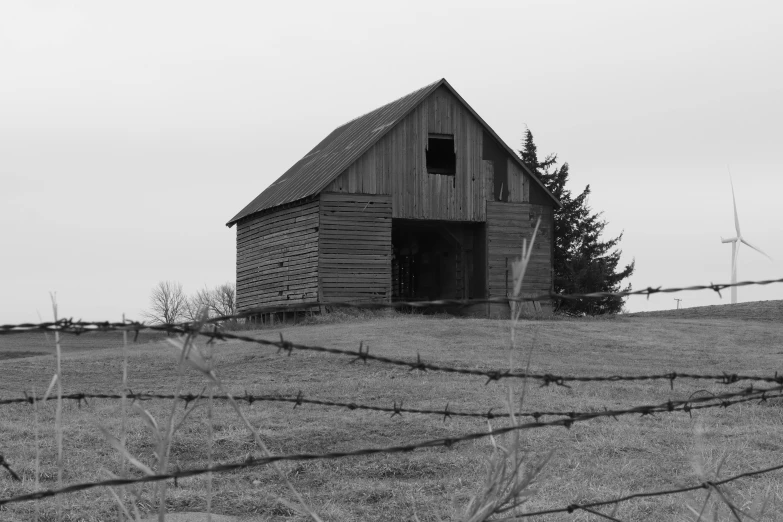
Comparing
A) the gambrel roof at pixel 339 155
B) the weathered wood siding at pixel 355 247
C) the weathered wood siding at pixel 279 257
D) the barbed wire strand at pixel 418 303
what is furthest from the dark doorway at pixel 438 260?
the barbed wire strand at pixel 418 303

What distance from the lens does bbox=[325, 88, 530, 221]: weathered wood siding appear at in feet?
90.5

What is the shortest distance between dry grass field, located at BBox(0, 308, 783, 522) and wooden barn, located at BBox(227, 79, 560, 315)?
26.2ft

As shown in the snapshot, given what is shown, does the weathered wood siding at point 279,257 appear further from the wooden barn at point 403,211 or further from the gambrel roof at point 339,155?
the gambrel roof at point 339,155

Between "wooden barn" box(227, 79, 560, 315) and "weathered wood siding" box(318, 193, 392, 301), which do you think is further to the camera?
"wooden barn" box(227, 79, 560, 315)

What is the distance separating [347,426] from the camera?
10.2 meters

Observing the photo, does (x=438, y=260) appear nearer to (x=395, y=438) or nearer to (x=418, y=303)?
(x=395, y=438)

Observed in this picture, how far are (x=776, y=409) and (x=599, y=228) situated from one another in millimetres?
35727

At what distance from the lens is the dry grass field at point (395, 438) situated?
6.84m

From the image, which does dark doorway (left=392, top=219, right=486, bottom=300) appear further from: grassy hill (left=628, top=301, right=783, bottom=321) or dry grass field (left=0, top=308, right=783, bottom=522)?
dry grass field (left=0, top=308, right=783, bottom=522)

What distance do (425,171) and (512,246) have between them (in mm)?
3571

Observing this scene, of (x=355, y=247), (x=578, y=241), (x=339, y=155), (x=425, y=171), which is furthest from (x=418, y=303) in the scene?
(x=578, y=241)

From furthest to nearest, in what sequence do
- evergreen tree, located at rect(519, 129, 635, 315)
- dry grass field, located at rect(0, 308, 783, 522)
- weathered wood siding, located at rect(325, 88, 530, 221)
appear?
evergreen tree, located at rect(519, 129, 635, 315) → weathered wood siding, located at rect(325, 88, 530, 221) → dry grass field, located at rect(0, 308, 783, 522)

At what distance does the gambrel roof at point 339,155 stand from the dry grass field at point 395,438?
965 centimetres

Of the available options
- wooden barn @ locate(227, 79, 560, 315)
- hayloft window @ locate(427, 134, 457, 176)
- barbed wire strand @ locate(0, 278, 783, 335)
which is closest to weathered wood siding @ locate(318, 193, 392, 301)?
wooden barn @ locate(227, 79, 560, 315)
